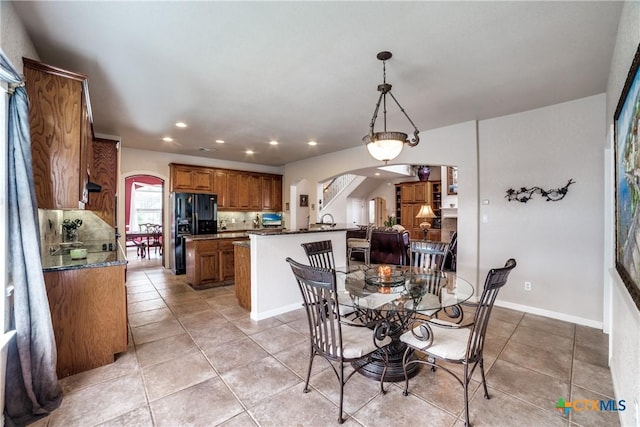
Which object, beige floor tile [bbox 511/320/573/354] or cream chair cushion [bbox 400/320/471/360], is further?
beige floor tile [bbox 511/320/573/354]

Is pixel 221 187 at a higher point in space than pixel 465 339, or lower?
higher

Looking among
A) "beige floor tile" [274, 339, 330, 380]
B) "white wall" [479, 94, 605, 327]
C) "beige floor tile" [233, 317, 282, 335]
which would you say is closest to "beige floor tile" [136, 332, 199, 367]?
"beige floor tile" [233, 317, 282, 335]

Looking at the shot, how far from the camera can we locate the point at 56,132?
6.72 ft

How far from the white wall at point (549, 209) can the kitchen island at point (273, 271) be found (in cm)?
268

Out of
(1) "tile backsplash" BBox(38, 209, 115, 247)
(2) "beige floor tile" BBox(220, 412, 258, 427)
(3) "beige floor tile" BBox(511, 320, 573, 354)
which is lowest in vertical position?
(3) "beige floor tile" BBox(511, 320, 573, 354)

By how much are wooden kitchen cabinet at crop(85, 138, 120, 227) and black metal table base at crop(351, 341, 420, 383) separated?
160 inches

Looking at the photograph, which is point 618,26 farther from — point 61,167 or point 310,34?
point 61,167

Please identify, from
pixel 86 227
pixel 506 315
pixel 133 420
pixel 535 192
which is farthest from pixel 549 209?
pixel 86 227

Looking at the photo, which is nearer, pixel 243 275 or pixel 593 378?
pixel 593 378

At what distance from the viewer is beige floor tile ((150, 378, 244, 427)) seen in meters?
1.75

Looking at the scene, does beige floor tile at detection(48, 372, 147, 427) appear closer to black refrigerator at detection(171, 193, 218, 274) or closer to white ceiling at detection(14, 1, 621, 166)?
white ceiling at detection(14, 1, 621, 166)

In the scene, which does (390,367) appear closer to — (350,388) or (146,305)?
(350,388)

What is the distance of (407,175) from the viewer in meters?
9.89

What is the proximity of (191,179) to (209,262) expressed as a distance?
2372 mm
